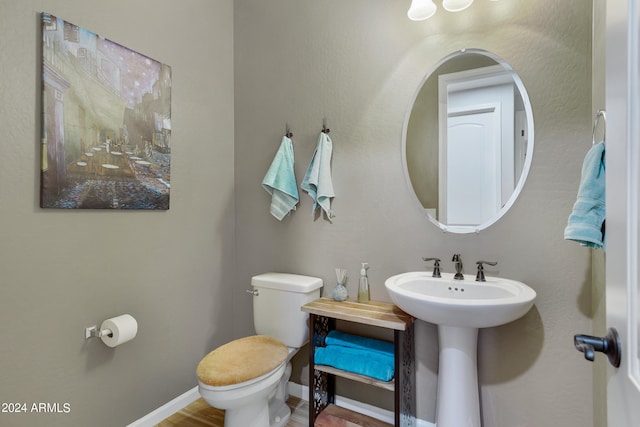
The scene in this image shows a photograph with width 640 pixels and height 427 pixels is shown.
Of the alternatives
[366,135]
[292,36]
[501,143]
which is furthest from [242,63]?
[501,143]

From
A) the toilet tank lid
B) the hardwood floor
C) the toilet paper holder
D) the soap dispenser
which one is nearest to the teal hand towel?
the toilet tank lid

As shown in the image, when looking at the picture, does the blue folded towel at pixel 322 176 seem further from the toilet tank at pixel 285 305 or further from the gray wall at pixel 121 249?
the gray wall at pixel 121 249

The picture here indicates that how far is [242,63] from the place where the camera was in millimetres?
2244

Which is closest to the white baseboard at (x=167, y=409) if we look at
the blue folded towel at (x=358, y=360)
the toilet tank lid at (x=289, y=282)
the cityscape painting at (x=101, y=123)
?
the toilet tank lid at (x=289, y=282)

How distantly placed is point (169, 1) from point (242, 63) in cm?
54

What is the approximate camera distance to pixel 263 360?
155 centimetres

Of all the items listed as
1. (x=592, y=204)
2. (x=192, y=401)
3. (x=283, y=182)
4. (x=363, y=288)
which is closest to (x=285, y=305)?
(x=363, y=288)

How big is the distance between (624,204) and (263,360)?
1.47m

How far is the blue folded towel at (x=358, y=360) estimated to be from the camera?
58.4 inches

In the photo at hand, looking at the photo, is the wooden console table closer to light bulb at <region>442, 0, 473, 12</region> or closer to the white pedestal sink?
the white pedestal sink

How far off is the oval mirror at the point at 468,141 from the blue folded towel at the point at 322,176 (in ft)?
1.43

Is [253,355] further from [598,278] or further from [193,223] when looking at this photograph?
[598,278]

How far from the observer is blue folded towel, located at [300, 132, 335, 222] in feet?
6.08

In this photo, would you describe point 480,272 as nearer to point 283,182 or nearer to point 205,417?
point 283,182
